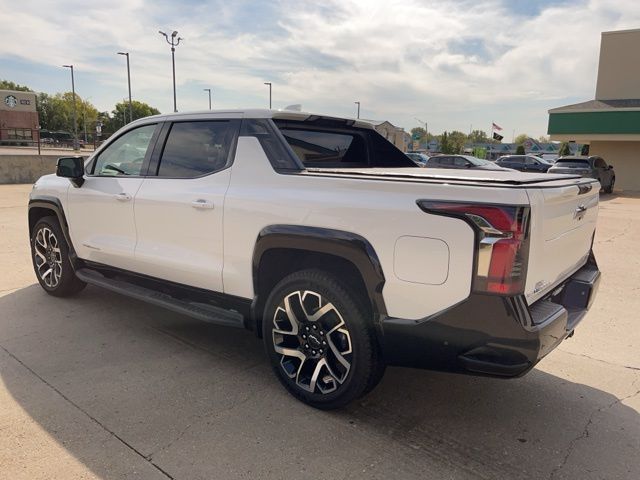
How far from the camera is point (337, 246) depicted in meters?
2.86

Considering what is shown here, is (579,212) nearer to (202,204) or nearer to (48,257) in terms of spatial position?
(202,204)

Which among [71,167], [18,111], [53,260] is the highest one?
[18,111]

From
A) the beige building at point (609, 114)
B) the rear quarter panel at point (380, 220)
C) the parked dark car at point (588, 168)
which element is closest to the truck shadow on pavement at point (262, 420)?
the rear quarter panel at point (380, 220)

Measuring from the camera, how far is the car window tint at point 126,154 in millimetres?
4281

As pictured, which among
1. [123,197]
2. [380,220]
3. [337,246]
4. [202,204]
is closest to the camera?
[380,220]

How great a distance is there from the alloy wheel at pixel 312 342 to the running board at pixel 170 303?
1.26 feet

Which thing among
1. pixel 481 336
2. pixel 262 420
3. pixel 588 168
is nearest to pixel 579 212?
pixel 481 336

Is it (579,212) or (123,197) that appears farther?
(123,197)

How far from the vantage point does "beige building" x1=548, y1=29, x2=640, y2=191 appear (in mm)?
22891

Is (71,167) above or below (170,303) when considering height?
above

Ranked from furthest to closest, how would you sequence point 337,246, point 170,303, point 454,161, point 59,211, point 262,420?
point 454,161, point 59,211, point 170,303, point 262,420, point 337,246

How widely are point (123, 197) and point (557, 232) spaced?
328 centimetres

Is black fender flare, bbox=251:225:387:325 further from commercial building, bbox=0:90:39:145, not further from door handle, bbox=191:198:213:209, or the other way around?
commercial building, bbox=0:90:39:145

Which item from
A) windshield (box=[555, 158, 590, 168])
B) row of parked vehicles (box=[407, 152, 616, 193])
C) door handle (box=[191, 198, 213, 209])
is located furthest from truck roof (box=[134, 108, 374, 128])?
windshield (box=[555, 158, 590, 168])
